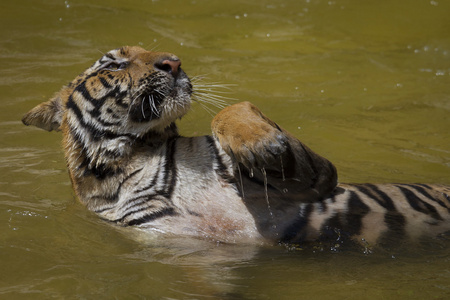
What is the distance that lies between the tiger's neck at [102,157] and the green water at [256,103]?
161mm

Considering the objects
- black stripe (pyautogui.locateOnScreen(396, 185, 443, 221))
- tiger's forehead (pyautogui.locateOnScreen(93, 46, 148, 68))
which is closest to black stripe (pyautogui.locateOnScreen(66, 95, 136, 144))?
tiger's forehead (pyautogui.locateOnScreen(93, 46, 148, 68))

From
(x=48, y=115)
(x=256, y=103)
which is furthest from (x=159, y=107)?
(x=256, y=103)

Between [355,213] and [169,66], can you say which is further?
[169,66]

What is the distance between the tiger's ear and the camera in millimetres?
3887

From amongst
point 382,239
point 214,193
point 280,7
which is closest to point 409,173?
point 382,239

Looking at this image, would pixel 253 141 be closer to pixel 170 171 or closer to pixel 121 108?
pixel 170 171

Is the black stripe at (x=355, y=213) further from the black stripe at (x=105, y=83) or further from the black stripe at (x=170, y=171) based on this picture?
the black stripe at (x=105, y=83)

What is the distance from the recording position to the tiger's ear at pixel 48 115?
12.8ft

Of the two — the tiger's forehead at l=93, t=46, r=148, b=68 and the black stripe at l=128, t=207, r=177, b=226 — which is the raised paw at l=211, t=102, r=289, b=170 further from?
the tiger's forehead at l=93, t=46, r=148, b=68

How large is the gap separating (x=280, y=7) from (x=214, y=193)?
514cm

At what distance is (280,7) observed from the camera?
8.03 meters

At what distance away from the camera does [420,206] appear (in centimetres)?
339

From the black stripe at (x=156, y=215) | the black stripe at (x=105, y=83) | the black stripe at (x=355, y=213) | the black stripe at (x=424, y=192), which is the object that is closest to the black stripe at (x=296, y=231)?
the black stripe at (x=355, y=213)

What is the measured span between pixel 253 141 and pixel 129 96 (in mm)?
803
